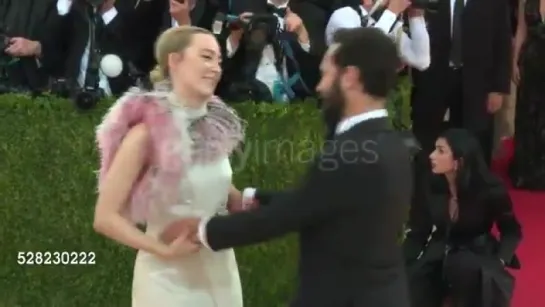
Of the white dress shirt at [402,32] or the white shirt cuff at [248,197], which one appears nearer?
the white shirt cuff at [248,197]

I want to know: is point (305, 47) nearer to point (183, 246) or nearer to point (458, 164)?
point (458, 164)

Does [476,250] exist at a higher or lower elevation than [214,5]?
lower

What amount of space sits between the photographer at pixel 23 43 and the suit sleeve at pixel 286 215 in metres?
1.96

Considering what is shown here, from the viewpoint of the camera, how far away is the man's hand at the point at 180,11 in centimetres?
397

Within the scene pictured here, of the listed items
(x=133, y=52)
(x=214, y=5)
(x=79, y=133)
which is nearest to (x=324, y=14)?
(x=214, y=5)

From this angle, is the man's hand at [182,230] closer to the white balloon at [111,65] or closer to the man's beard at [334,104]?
the man's beard at [334,104]

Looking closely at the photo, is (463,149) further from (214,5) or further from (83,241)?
(83,241)

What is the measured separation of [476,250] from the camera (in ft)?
12.7

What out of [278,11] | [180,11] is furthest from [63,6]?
[278,11]

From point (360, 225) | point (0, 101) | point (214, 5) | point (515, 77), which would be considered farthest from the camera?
point (515, 77)

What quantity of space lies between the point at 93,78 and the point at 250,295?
1095 mm

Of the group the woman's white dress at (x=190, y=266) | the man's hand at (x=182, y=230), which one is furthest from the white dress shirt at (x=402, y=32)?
the man's hand at (x=182, y=230)

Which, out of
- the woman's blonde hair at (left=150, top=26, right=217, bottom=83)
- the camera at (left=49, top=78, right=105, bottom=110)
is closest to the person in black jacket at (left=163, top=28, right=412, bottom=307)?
the woman's blonde hair at (left=150, top=26, right=217, bottom=83)

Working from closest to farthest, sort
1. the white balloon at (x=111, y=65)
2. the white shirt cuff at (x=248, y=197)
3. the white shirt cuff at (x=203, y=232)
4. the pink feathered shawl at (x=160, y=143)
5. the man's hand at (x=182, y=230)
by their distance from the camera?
the white shirt cuff at (x=203, y=232) → the man's hand at (x=182, y=230) → the pink feathered shawl at (x=160, y=143) → the white shirt cuff at (x=248, y=197) → the white balloon at (x=111, y=65)
